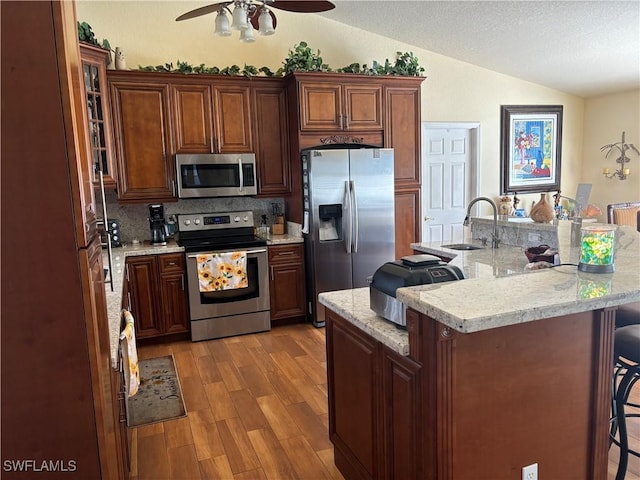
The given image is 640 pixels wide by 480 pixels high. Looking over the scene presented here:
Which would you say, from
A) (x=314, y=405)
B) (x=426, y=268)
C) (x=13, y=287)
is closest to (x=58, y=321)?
(x=13, y=287)

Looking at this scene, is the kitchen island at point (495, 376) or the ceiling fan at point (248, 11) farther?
the ceiling fan at point (248, 11)

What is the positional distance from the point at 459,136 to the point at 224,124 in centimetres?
304

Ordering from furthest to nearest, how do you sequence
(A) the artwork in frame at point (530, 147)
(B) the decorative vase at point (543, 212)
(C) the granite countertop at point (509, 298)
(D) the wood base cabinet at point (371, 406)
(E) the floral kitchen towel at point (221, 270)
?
(A) the artwork in frame at point (530, 147), (E) the floral kitchen towel at point (221, 270), (B) the decorative vase at point (543, 212), (D) the wood base cabinet at point (371, 406), (C) the granite countertop at point (509, 298)

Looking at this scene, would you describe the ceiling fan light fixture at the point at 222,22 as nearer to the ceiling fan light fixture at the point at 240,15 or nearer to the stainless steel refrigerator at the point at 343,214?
the ceiling fan light fixture at the point at 240,15

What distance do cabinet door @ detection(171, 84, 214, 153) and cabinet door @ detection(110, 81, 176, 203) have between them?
0.27 feet

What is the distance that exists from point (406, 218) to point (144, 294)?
272cm

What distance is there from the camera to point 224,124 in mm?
4461

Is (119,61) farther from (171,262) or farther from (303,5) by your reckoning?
(303,5)

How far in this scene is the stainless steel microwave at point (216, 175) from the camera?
4293 millimetres

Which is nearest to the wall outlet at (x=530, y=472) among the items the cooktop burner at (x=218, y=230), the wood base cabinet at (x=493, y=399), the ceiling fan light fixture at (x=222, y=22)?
the wood base cabinet at (x=493, y=399)

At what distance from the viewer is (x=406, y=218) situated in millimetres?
5051

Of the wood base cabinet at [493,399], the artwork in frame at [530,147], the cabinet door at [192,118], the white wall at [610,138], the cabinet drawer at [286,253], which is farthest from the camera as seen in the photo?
the artwork in frame at [530,147]

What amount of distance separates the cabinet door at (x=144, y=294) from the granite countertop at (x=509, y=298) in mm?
2389

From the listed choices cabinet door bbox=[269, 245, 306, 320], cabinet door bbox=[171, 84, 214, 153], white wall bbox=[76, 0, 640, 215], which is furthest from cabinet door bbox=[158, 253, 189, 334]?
white wall bbox=[76, 0, 640, 215]
